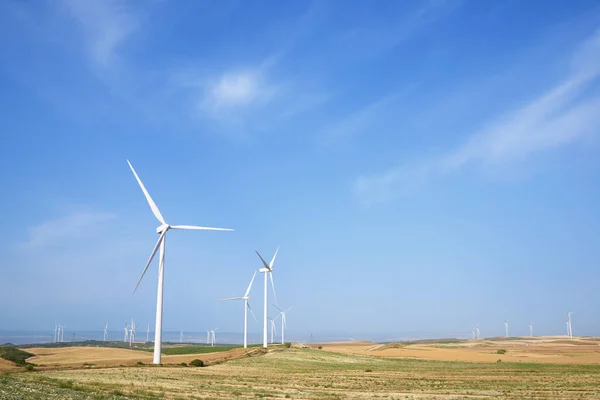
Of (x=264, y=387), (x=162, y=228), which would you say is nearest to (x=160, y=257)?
(x=162, y=228)

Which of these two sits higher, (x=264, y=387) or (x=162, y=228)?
(x=162, y=228)

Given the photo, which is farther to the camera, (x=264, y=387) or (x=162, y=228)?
(x=162, y=228)

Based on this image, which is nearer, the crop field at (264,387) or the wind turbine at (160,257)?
the crop field at (264,387)

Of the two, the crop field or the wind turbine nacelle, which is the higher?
the wind turbine nacelle

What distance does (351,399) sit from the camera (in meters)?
36.5

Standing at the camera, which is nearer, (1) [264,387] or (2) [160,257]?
(1) [264,387]

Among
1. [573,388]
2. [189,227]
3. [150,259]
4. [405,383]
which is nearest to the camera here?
[573,388]

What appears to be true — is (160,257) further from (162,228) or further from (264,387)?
(264,387)

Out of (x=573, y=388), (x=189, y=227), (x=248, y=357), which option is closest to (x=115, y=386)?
(x=189, y=227)

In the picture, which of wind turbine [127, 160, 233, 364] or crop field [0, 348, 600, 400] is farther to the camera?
wind turbine [127, 160, 233, 364]

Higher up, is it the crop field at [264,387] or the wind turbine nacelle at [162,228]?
the wind turbine nacelle at [162,228]

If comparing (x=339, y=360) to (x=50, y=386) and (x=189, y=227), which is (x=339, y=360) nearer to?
(x=189, y=227)

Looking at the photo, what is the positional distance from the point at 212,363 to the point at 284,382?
3096 centimetres

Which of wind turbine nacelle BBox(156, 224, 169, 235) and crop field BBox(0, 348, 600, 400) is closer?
crop field BBox(0, 348, 600, 400)
